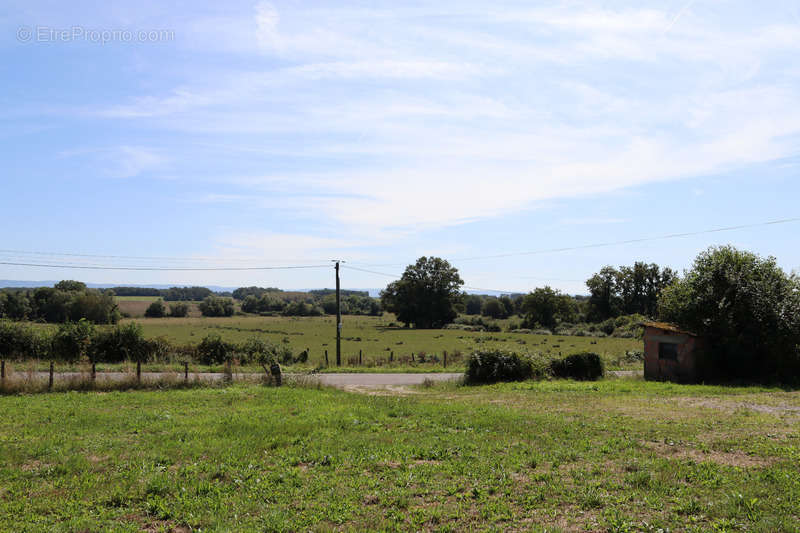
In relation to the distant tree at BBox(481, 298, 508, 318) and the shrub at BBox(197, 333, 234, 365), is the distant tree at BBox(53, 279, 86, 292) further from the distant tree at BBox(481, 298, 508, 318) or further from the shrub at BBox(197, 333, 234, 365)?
the distant tree at BBox(481, 298, 508, 318)

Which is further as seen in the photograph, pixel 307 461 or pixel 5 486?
pixel 307 461

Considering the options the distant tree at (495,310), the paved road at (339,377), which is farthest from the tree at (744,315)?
the distant tree at (495,310)

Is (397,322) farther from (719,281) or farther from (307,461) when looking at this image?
(307,461)

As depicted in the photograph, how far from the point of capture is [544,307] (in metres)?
103

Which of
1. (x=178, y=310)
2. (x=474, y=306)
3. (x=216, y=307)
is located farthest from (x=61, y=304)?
(x=474, y=306)

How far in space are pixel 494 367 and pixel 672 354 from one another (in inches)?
371

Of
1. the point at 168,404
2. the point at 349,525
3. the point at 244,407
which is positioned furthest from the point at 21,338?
the point at 349,525

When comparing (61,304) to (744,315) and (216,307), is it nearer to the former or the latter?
(216,307)

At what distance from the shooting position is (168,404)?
17.5m

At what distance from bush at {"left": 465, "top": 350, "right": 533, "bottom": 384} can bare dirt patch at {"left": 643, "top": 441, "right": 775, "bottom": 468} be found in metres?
16.6

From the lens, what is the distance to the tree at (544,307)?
102 m

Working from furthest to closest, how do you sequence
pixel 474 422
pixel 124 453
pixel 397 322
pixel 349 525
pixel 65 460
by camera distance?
pixel 397 322 < pixel 474 422 < pixel 124 453 < pixel 65 460 < pixel 349 525

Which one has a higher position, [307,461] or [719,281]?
[719,281]

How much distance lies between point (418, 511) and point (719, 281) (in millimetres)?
27347
